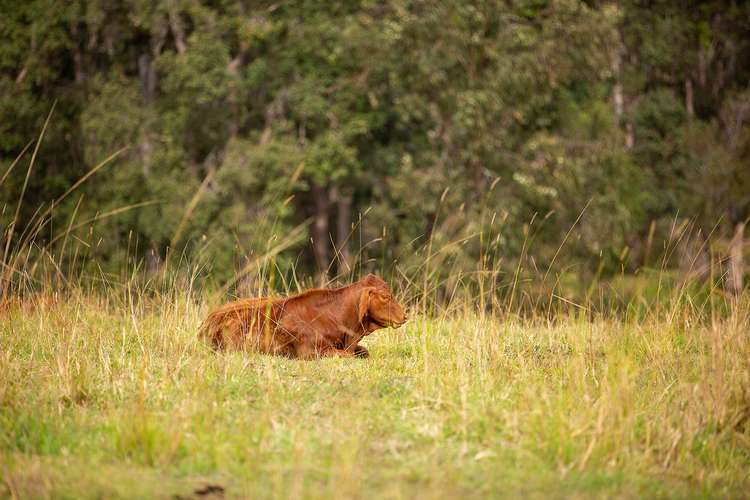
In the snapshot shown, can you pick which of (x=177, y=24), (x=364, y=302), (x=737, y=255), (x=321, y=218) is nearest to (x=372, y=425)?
(x=364, y=302)

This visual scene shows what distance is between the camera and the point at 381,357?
6816 mm

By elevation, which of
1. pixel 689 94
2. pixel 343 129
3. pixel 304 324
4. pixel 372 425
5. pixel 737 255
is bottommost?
pixel 343 129

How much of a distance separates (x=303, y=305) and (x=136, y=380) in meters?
1.49

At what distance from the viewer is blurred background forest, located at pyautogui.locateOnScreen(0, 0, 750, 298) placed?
19.7 meters

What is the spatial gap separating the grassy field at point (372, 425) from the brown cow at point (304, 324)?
0.28 metres

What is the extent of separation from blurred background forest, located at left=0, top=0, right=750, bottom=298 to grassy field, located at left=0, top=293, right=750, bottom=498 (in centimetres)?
1165

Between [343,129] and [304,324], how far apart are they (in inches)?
597

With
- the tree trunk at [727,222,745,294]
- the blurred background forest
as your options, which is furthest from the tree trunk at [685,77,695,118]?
the tree trunk at [727,222,745,294]

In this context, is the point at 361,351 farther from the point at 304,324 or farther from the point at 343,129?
the point at 343,129

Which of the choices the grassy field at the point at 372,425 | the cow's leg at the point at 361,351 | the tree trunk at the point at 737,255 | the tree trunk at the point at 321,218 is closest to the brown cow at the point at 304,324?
the cow's leg at the point at 361,351

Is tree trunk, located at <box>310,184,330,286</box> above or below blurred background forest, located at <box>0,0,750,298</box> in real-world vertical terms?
below

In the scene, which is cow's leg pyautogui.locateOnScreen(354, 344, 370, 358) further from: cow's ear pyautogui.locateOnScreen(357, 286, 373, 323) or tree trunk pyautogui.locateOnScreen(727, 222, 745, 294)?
tree trunk pyautogui.locateOnScreen(727, 222, 745, 294)

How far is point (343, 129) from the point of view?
2148 cm

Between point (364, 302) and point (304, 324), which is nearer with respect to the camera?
point (364, 302)
